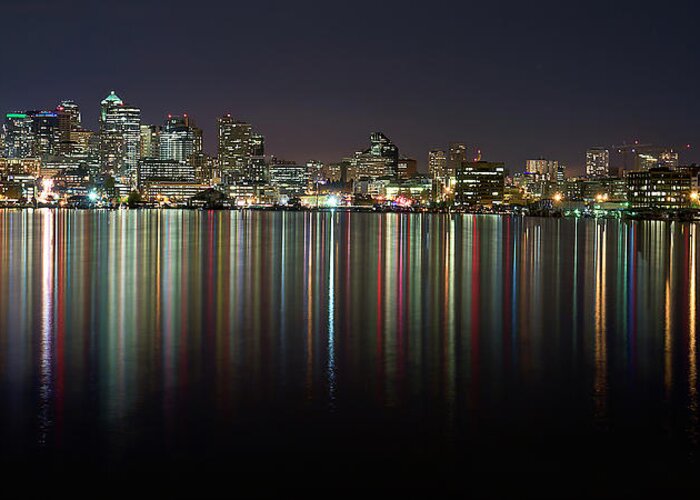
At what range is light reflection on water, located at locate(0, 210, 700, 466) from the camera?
10.4m

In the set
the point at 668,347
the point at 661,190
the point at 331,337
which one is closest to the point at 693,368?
the point at 668,347

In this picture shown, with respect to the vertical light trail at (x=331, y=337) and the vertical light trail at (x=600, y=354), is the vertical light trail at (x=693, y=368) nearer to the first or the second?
the vertical light trail at (x=600, y=354)

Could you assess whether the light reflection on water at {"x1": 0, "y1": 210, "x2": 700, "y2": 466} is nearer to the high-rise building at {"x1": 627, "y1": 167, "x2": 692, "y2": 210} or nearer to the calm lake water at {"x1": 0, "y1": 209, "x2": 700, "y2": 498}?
the calm lake water at {"x1": 0, "y1": 209, "x2": 700, "y2": 498}

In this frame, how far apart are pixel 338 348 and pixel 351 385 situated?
2767 millimetres

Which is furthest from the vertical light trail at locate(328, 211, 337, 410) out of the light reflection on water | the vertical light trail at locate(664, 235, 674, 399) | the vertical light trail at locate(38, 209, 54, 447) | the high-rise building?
the high-rise building

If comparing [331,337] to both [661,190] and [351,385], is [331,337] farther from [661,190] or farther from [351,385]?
[661,190]

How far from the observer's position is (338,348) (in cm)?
1452

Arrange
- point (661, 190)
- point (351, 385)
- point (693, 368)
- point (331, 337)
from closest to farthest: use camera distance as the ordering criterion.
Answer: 1. point (351, 385)
2. point (693, 368)
3. point (331, 337)
4. point (661, 190)

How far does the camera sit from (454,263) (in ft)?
107

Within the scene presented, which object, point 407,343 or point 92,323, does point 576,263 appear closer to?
point 407,343

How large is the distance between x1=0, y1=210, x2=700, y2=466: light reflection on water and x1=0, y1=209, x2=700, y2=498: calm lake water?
2.1 inches

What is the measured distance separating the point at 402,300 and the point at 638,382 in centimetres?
945

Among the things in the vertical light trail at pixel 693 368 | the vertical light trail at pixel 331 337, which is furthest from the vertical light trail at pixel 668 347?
the vertical light trail at pixel 331 337

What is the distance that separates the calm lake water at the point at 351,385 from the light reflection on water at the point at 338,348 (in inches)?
2.1
